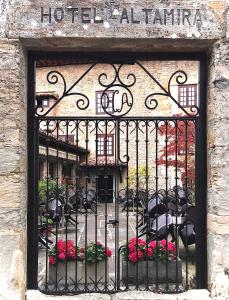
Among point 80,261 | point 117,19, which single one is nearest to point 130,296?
point 80,261

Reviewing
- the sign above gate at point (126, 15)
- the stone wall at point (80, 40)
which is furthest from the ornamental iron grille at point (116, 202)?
the sign above gate at point (126, 15)

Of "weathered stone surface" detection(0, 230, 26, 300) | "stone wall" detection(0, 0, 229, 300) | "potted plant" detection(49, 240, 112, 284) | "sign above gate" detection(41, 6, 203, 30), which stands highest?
"sign above gate" detection(41, 6, 203, 30)

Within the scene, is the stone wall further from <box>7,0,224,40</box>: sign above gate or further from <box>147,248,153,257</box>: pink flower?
<box>147,248,153,257</box>: pink flower

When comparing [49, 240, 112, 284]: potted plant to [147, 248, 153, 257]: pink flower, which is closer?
[49, 240, 112, 284]: potted plant

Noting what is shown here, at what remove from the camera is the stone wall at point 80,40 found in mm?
3553

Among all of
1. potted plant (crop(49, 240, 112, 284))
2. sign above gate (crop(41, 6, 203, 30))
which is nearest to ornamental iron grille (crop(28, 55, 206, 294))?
potted plant (crop(49, 240, 112, 284))

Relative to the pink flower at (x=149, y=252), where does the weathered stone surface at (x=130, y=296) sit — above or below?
below

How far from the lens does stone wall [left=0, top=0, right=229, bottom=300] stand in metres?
3.55

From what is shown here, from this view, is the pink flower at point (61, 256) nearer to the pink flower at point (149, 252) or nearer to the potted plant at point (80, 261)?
the potted plant at point (80, 261)

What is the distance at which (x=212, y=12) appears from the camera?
362 cm

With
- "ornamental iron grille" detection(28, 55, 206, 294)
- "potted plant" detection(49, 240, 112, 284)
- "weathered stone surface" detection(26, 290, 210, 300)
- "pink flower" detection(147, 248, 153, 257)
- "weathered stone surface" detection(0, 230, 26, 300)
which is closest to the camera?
"weathered stone surface" detection(0, 230, 26, 300)

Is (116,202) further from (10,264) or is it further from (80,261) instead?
(80,261)

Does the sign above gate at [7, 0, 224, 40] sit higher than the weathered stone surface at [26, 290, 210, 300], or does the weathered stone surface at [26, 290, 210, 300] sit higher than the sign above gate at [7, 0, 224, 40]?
the sign above gate at [7, 0, 224, 40]

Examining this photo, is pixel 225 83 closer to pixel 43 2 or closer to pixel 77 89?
pixel 43 2
